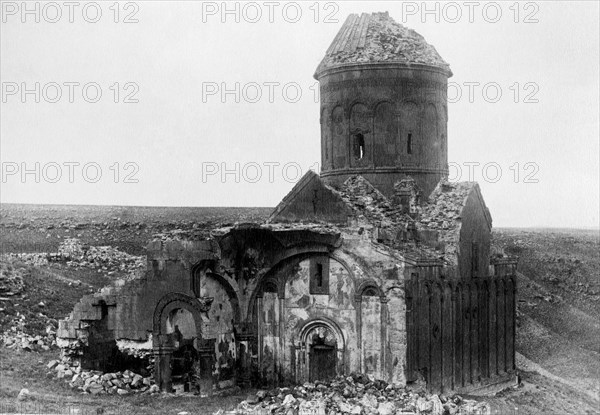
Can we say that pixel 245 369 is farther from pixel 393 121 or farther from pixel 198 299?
pixel 393 121

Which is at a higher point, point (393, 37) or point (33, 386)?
point (393, 37)

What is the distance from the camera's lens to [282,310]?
26.5m

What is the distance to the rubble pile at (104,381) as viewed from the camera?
83.2 feet

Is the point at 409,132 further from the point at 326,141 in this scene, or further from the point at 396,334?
the point at 396,334

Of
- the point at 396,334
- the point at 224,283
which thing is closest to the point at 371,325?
the point at 396,334

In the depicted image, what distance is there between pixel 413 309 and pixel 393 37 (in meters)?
8.60

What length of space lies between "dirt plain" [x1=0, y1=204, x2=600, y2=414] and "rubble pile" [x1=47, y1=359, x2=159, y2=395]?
346 millimetres

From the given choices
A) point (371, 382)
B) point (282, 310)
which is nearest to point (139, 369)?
point (282, 310)

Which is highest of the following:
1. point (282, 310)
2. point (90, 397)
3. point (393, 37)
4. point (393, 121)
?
point (393, 37)

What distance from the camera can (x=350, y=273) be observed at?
25.4 m

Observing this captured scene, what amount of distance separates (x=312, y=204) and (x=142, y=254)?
2671cm

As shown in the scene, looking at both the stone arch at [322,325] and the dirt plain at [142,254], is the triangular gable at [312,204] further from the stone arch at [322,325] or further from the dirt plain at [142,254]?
the dirt plain at [142,254]

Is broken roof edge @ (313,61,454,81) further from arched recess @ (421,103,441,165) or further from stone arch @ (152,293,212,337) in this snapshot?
stone arch @ (152,293,212,337)

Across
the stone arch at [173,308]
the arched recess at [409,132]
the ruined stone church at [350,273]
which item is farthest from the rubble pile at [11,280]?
the arched recess at [409,132]
